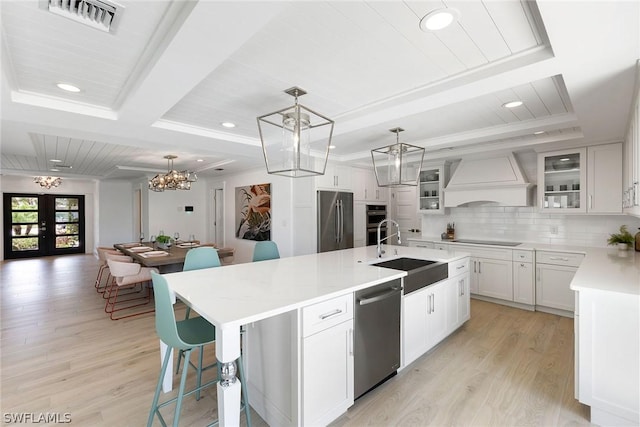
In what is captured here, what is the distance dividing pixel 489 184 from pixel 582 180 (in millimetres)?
1051

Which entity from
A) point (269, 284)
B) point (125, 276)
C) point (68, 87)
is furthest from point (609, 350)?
point (125, 276)

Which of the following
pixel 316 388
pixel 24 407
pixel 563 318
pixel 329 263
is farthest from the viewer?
pixel 563 318

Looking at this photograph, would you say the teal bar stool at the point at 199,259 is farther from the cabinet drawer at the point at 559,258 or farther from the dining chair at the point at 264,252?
the cabinet drawer at the point at 559,258

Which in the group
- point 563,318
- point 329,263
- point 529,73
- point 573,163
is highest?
point 529,73

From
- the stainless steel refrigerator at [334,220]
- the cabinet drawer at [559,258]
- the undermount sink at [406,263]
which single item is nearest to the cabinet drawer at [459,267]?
the undermount sink at [406,263]

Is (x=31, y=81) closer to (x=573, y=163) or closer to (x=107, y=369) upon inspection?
(x=107, y=369)

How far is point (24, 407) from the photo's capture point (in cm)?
208

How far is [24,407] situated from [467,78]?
394cm

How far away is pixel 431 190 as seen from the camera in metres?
5.30

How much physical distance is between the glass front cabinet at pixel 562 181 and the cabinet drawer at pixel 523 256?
0.67 m

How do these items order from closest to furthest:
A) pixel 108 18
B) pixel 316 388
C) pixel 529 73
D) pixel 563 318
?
1. pixel 108 18
2. pixel 316 388
3. pixel 529 73
4. pixel 563 318

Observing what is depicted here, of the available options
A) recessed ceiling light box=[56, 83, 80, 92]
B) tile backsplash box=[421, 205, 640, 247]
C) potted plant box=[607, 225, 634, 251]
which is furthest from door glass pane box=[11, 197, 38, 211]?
potted plant box=[607, 225, 634, 251]

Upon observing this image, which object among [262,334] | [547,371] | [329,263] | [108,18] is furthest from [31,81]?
[547,371]

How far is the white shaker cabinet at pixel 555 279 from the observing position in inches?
146
